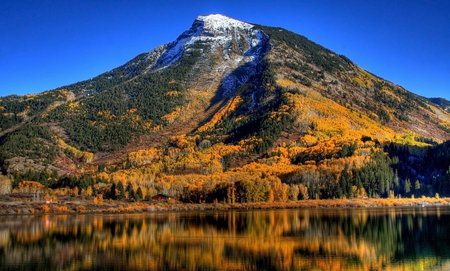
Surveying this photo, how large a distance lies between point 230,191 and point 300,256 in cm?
11205

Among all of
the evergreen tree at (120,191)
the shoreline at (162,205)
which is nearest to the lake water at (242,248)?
the shoreline at (162,205)

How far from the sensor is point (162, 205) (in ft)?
518

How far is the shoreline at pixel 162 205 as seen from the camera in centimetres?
14162

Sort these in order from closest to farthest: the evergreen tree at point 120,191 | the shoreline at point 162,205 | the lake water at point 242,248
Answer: the lake water at point 242,248
the shoreline at point 162,205
the evergreen tree at point 120,191

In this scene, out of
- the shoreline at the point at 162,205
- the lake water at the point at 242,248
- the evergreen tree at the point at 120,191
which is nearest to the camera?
the lake water at the point at 242,248

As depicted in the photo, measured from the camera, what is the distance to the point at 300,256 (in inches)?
1769

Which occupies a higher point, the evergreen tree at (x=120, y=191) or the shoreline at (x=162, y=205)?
the evergreen tree at (x=120, y=191)

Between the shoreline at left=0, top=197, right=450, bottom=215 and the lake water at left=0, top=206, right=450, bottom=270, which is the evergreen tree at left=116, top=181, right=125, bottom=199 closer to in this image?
the shoreline at left=0, top=197, right=450, bottom=215

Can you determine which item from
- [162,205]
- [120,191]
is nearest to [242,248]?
[162,205]

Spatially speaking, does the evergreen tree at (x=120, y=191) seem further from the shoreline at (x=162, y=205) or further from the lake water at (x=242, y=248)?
the lake water at (x=242, y=248)

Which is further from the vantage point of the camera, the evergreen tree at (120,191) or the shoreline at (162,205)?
the evergreen tree at (120,191)

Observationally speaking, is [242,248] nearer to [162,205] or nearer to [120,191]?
[162,205]

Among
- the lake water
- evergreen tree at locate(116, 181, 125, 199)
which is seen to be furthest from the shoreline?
the lake water

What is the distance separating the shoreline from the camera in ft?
465
